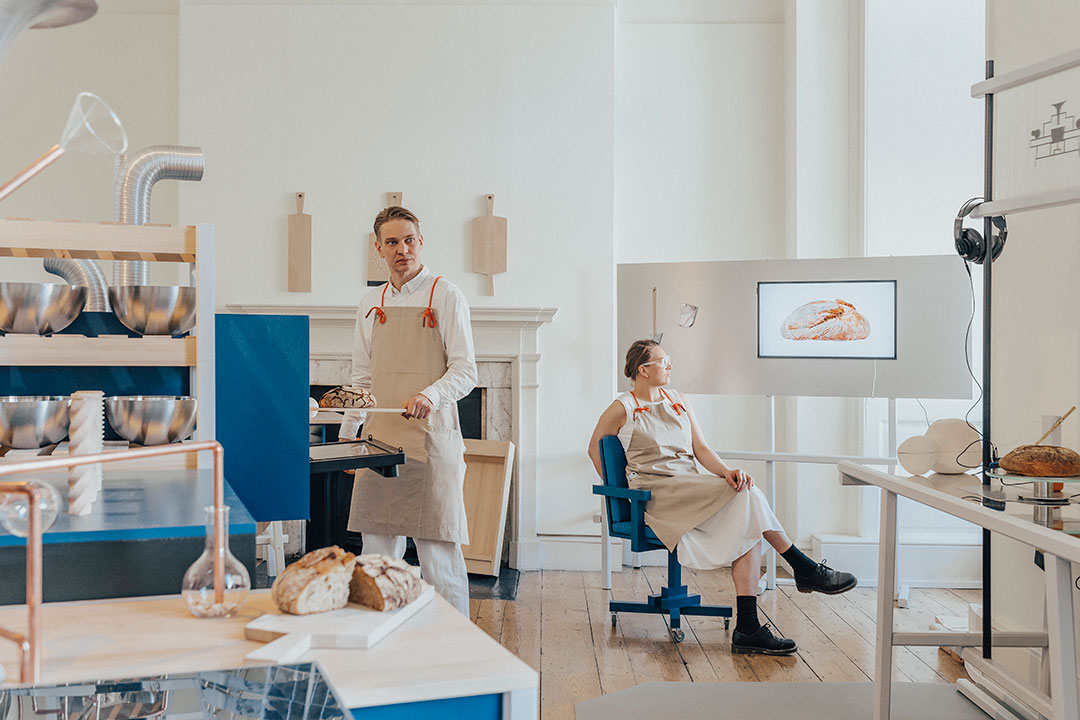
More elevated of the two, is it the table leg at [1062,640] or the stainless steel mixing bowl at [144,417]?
the stainless steel mixing bowl at [144,417]

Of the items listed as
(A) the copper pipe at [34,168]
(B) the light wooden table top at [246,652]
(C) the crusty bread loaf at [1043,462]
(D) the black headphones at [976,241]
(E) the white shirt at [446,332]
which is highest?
(D) the black headphones at [976,241]

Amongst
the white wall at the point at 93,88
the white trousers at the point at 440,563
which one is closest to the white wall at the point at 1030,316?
the white trousers at the point at 440,563

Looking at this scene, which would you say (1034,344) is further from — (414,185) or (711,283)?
(414,185)

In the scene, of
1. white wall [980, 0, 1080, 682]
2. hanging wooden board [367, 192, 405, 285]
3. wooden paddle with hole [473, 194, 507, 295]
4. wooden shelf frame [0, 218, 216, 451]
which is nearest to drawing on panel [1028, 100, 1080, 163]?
white wall [980, 0, 1080, 682]

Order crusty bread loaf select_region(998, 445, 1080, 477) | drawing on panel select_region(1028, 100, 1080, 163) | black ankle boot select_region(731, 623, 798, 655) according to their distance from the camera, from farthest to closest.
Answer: black ankle boot select_region(731, 623, 798, 655) < drawing on panel select_region(1028, 100, 1080, 163) < crusty bread loaf select_region(998, 445, 1080, 477)

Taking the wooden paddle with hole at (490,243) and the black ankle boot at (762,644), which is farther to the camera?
the wooden paddle with hole at (490,243)

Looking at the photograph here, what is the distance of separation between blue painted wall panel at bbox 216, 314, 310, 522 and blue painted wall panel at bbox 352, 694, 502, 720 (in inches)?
58.3

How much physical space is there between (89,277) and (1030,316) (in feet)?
10.2

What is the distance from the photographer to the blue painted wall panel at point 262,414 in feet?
8.12

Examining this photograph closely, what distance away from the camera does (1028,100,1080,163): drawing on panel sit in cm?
237

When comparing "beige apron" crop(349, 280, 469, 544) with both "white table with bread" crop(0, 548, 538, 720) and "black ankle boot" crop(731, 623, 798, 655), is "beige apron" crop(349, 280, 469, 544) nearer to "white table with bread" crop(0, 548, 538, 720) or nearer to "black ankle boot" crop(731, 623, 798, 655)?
"black ankle boot" crop(731, 623, 798, 655)

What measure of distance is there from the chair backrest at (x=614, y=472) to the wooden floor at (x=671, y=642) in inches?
18.8

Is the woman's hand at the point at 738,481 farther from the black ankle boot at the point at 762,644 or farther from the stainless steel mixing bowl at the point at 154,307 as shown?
the stainless steel mixing bowl at the point at 154,307

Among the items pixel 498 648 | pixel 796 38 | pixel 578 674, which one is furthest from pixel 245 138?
pixel 498 648
